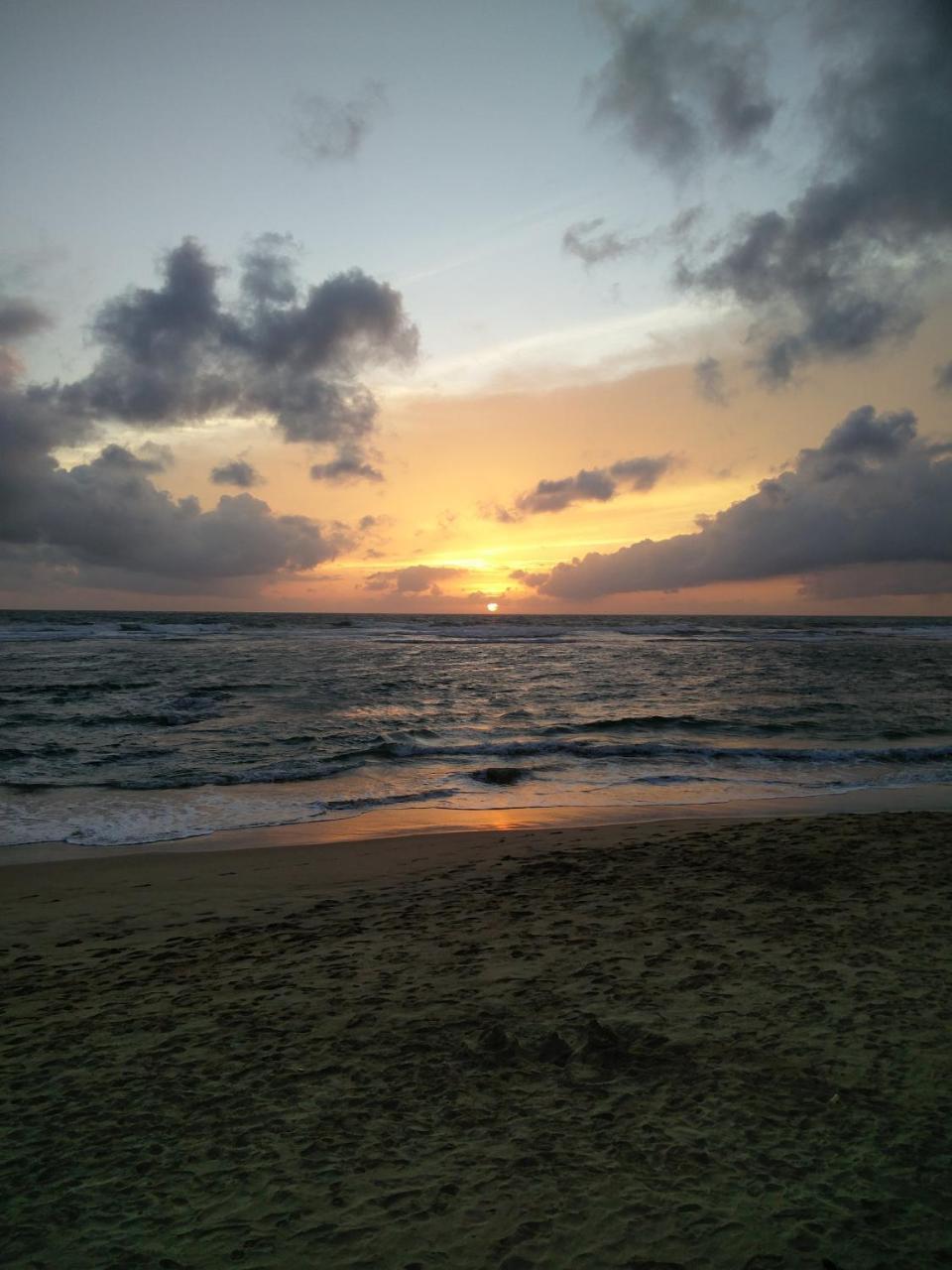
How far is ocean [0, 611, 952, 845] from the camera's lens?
1404 cm

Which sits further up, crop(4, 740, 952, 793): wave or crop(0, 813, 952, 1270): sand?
crop(0, 813, 952, 1270): sand

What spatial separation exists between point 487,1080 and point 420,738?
16.2 m

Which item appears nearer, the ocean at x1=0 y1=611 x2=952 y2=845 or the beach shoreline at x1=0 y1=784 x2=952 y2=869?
the beach shoreline at x1=0 y1=784 x2=952 y2=869

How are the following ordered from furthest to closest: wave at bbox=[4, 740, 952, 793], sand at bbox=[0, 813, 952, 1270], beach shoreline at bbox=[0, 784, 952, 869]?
wave at bbox=[4, 740, 952, 793]
beach shoreline at bbox=[0, 784, 952, 869]
sand at bbox=[0, 813, 952, 1270]

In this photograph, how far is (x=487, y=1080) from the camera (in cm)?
448

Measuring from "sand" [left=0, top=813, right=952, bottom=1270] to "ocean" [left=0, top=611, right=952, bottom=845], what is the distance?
5814 mm

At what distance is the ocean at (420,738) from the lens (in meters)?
14.0

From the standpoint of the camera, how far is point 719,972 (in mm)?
5918

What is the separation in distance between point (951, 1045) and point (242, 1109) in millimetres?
4176

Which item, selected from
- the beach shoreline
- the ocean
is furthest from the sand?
the ocean

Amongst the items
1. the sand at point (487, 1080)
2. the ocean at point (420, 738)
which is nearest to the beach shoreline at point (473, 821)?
the ocean at point (420, 738)

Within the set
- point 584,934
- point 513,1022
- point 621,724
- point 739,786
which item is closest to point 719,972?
point 584,934

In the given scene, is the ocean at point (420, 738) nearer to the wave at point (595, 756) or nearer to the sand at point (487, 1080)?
the wave at point (595, 756)

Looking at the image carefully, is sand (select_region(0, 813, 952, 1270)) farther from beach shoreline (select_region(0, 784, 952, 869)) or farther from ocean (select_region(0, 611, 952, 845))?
ocean (select_region(0, 611, 952, 845))
